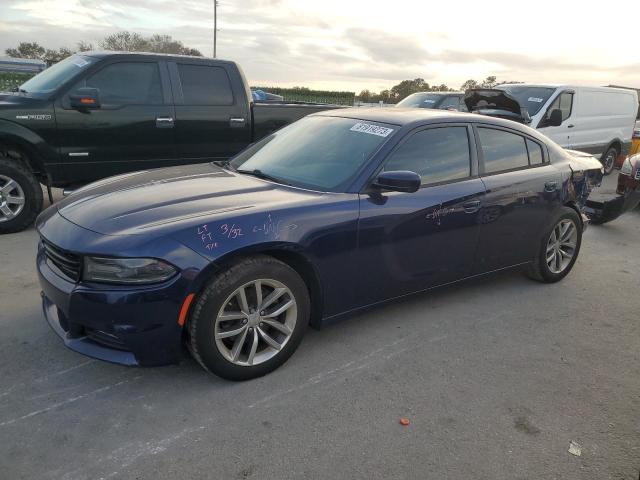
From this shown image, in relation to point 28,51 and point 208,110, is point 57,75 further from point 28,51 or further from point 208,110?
point 28,51

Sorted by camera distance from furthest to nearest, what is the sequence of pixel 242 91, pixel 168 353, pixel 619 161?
pixel 619 161 < pixel 242 91 < pixel 168 353

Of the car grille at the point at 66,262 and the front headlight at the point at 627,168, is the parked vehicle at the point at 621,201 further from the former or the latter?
the car grille at the point at 66,262

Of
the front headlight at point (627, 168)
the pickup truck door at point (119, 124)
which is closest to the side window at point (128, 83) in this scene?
the pickup truck door at point (119, 124)

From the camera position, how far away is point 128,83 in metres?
5.98

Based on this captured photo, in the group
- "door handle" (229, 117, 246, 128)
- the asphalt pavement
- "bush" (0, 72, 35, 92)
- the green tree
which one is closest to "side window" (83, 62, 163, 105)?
Result: "door handle" (229, 117, 246, 128)

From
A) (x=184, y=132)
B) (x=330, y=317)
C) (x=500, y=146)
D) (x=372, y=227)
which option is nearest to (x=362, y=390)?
(x=330, y=317)

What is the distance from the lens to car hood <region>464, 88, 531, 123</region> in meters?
8.72

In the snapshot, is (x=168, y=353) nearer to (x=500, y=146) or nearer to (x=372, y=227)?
(x=372, y=227)

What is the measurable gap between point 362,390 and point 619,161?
11.9 meters

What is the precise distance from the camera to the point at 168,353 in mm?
2709

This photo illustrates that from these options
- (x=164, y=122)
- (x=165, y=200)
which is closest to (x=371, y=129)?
(x=165, y=200)

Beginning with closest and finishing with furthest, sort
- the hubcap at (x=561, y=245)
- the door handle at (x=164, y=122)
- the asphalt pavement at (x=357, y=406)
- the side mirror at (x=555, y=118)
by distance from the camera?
the asphalt pavement at (x=357, y=406), the hubcap at (x=561, y=245), the door handle at (x=164, y=122), the side mirror at (x=555, y=118)

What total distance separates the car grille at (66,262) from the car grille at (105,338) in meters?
0.30

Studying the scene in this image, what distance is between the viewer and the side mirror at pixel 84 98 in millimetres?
5469
